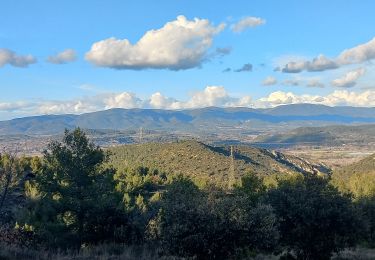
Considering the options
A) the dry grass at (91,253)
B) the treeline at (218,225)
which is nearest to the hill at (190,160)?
the treeline at (218,225)

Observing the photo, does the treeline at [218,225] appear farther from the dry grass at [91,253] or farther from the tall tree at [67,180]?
the tall tree at [67,180]

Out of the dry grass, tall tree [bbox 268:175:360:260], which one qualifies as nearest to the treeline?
tall tree [bbox 268:175:360:260]

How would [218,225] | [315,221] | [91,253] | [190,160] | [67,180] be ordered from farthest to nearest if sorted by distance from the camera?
[190,160] → [67,180] → [315,221] → [91,253] → [218,225]

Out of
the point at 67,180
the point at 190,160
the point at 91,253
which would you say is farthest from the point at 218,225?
the point at 190,160

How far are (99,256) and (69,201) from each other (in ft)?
51.9

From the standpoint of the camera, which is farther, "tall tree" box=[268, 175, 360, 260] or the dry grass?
"tall tree" box=[268, 175, 360, 260]

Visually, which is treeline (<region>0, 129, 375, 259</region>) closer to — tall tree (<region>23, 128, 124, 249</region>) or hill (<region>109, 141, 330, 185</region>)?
tall tree (<region>23, 128, 124, 249</region>)

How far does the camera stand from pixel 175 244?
17391mm

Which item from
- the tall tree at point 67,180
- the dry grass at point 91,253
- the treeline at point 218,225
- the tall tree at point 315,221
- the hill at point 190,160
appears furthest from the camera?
the hill at point 190,160

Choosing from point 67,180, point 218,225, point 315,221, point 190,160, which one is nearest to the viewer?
point 218,225

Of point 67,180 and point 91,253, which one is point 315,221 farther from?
point 67,180

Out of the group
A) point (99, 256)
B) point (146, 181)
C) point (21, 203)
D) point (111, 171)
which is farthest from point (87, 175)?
point (146, 181)

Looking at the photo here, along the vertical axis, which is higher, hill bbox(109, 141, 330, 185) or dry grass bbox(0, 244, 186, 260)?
dry grass bbox(0, 244, 186, 260)

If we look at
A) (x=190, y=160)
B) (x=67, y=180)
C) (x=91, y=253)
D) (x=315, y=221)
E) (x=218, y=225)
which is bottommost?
(x=190, y=160)
